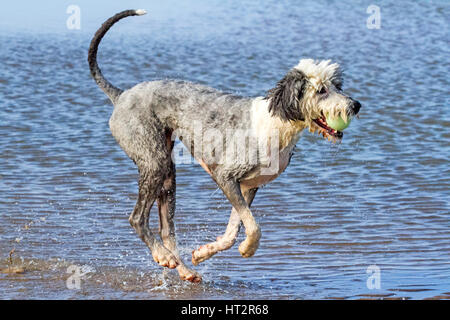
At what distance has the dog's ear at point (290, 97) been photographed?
5.90 m

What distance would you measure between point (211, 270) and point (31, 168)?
146 inches

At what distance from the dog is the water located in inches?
19.0

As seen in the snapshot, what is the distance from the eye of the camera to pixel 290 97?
5898 millimetres

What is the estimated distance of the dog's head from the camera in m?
5.85

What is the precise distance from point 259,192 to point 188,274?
2556 mm

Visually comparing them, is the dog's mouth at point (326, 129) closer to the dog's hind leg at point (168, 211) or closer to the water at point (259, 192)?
the water at point (259, 192)

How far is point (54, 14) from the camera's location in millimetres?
23703

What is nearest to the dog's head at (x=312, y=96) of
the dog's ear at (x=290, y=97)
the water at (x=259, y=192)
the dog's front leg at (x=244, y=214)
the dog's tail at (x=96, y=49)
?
the dog's ear at (x=290, y=97)

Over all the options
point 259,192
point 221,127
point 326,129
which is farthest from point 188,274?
point 259,192

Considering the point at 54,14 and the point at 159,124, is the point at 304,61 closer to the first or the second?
the point at 159,124

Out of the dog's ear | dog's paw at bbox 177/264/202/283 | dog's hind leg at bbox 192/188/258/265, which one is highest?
the dog's ear

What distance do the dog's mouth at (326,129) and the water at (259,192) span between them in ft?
3.76

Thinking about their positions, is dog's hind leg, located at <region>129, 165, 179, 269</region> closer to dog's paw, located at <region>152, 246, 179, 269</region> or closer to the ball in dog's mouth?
dog's paw, located at <region>152, 246, 179, 269</region>

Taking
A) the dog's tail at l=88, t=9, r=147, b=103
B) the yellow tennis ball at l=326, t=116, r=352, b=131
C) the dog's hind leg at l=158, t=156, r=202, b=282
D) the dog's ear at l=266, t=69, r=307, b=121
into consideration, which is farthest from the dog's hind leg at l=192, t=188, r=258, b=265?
the dog's tail at l=88, t=9, r=147, b=103
